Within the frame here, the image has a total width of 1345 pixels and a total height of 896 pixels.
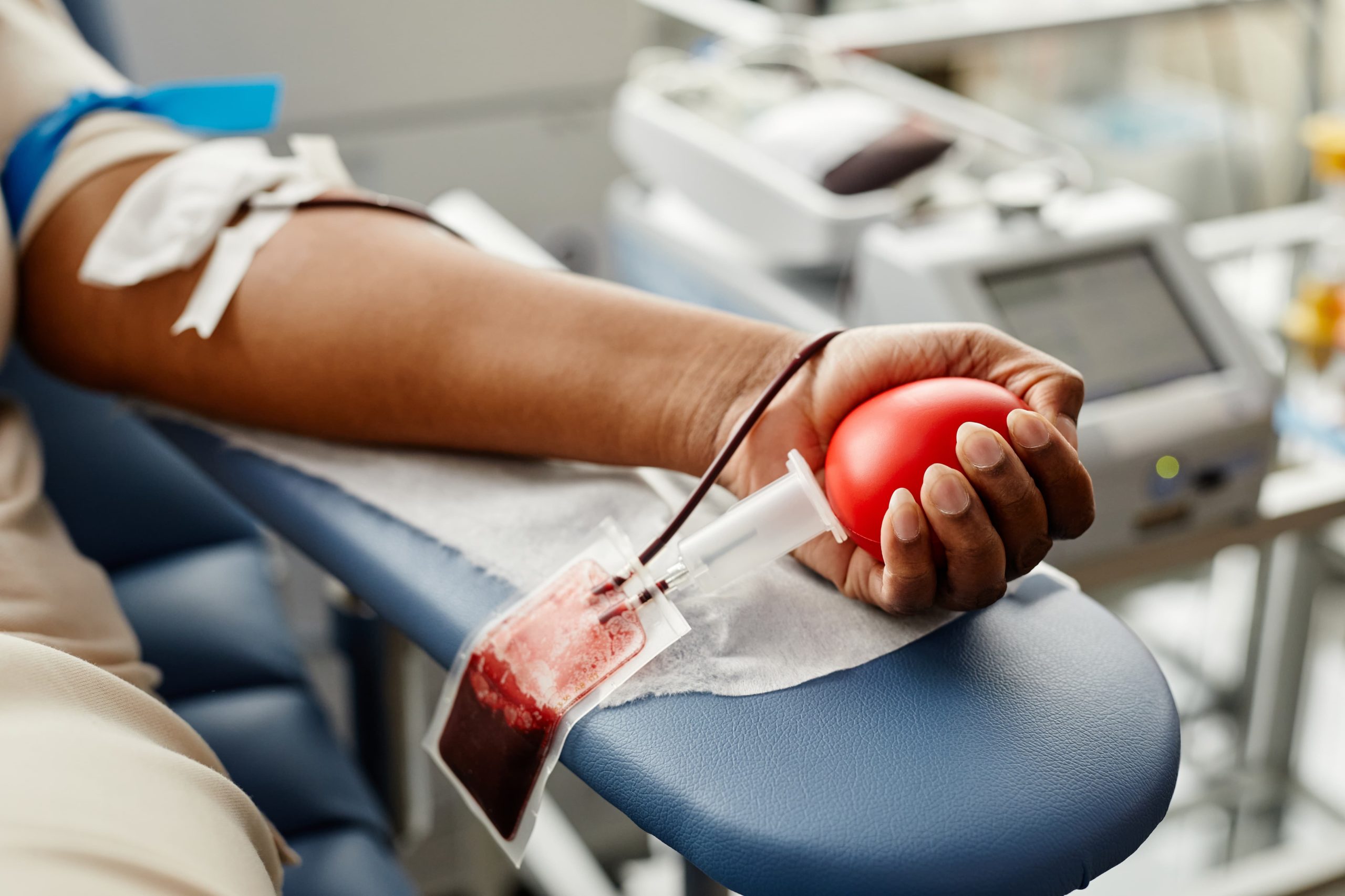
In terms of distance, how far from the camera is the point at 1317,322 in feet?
4.06

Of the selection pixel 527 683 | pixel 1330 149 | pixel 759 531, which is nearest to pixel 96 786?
pixel 527 683

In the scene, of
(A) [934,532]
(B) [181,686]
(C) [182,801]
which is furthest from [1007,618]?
(B) [181,686]

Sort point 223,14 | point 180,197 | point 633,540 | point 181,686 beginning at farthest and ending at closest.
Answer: point 223,14
point 181,686
point 180,197
point 633,540

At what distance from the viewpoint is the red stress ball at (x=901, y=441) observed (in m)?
0.44

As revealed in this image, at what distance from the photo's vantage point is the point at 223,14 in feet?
3.90

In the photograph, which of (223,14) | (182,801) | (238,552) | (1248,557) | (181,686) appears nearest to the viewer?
(182,801)

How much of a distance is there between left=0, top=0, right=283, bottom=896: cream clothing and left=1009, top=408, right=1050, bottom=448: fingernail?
0.31 m

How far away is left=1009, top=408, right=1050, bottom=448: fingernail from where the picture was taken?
426 millimetres

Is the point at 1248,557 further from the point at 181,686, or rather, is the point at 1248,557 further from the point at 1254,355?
the point at 181,686

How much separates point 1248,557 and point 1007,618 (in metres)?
1.37

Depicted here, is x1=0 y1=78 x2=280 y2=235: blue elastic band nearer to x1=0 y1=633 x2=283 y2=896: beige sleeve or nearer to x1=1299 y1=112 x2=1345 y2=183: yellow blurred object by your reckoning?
x1=0 y1=633 x2=283 y2=896: beige sleeve

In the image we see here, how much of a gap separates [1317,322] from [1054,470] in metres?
0.99

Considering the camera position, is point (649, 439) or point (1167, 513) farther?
point (1167, 513)

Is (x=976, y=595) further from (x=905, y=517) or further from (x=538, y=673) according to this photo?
(x=538, y=673)
